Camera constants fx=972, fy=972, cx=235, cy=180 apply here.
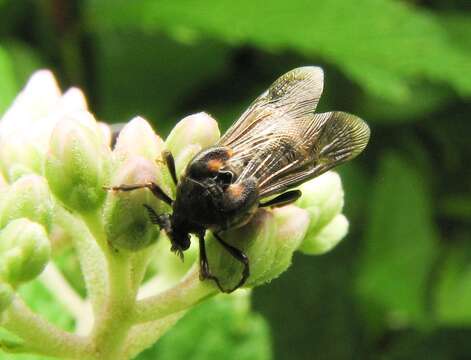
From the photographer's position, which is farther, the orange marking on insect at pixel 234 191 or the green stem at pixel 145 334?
the green stem at pixel 145 334

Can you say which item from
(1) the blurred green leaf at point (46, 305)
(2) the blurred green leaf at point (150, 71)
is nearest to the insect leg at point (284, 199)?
(1) the blurred green leaf at point (46, 305)

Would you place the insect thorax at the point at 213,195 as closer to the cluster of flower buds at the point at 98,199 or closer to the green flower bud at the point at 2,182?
the cluster of flower buds at the point at 98,199

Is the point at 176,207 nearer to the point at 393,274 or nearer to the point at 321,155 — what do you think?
the point at 321,155

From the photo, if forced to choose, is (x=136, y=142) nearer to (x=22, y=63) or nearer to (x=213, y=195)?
(x=213, y=195)

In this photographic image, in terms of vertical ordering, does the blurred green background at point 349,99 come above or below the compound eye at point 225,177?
below

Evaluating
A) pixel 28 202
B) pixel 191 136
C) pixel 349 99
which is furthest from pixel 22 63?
pixel 28 202

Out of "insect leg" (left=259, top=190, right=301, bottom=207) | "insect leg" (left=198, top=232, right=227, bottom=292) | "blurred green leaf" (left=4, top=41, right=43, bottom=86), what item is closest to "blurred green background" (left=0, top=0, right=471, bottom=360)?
"blurred green leaf" (left=4, top=41, right=43, bottom=86)

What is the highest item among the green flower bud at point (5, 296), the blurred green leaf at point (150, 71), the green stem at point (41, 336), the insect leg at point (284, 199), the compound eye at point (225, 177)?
the compound eye at point (225, 177)
